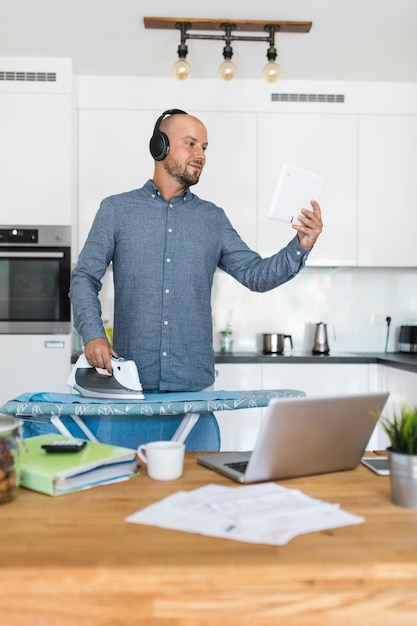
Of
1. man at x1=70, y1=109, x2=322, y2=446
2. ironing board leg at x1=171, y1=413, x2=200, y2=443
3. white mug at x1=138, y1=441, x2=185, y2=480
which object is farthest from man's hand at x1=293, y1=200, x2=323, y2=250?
white mug at x1=138, y1=441, x2=185, y2=480

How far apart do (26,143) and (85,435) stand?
95.9 inches

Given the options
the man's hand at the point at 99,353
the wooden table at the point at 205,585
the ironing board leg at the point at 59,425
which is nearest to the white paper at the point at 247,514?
the wooden table at the point at 205,585

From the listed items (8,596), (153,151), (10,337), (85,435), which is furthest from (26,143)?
(8,596)

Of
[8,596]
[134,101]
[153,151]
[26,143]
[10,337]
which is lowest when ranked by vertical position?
[8,596]

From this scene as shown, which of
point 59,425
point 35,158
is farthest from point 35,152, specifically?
point 59,425

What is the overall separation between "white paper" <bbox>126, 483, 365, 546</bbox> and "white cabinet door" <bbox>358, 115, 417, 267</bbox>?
3.20 metres

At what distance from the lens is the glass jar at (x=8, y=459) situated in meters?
1.17

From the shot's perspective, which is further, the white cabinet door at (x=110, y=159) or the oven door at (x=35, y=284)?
the white cabinet door at (x=110, y=159)

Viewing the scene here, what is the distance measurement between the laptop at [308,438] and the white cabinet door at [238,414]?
2461 mm

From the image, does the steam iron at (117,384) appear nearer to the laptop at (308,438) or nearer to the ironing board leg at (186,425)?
the ironing board leg at (186,425)

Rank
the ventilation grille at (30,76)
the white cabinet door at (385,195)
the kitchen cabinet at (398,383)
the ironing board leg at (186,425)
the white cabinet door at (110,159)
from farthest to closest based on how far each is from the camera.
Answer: the white cabinet door at (385,195) → the white cabinet door at (110,159) → the ventilation grille at (30,76) → the kitchen cabinet at (398,383) → the ironing board leg at (186,425)

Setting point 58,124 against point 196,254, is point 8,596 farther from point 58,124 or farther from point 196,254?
point 58,124

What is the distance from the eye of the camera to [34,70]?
387 cm

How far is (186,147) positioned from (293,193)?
0.53 meters
